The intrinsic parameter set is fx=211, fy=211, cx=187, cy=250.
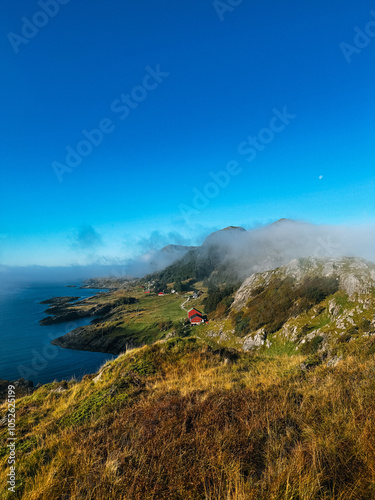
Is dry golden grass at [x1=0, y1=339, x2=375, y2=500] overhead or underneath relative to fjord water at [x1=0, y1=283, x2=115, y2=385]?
overhead

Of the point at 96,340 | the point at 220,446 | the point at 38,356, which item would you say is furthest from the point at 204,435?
the point at 96,340

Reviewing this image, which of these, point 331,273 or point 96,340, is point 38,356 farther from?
point 331,273

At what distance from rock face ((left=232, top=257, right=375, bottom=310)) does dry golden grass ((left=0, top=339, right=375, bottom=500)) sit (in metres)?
49.0

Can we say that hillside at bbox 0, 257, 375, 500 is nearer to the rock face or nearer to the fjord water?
the rock face

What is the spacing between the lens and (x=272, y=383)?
859 cm

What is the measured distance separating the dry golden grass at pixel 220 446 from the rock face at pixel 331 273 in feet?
161

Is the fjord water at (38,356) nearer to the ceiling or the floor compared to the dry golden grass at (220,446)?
nearer to the floor

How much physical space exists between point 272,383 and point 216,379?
Answer: 280 centimetres

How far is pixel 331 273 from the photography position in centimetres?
5875

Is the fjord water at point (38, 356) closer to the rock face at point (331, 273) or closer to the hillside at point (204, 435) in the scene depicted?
the hillside at point (204, 435)

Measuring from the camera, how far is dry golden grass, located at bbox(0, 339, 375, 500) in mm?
3629

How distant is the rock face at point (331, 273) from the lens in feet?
155

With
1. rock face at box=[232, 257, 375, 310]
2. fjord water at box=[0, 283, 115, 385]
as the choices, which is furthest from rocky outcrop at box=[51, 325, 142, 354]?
rock face at box=[232, 257, 375, 310]

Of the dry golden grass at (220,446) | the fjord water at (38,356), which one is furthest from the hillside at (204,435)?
the fjord water at (38,356)
